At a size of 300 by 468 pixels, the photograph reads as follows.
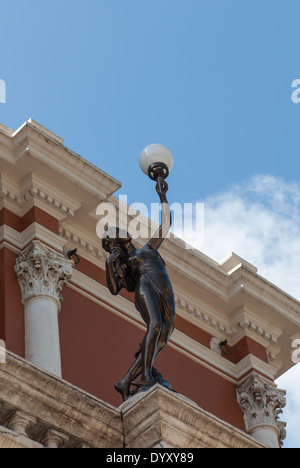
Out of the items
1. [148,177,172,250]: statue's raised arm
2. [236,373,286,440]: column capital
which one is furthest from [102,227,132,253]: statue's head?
[236,373,286,440]: column capital

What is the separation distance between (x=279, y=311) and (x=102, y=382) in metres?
4.27

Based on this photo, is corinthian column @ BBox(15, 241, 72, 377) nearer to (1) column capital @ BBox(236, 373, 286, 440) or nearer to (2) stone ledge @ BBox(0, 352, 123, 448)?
(1) column capital @ BBox(236, 373, 286, 440)

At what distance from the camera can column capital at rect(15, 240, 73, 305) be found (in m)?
14.5

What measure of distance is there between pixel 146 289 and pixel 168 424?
5.86 feet

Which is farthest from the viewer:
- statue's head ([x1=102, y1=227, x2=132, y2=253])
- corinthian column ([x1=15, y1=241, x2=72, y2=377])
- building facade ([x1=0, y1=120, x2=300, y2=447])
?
building facade ([x1=0, y1=120, x2=300, y2=447])

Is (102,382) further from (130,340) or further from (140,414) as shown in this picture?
(140,414)

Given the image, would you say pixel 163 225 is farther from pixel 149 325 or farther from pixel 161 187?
pixel 149 325

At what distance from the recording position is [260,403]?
16.9 metres

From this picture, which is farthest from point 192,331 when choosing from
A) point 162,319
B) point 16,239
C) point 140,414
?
point 140,414

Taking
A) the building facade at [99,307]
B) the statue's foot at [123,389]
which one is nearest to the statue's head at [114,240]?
the statue's foot at [123,389]

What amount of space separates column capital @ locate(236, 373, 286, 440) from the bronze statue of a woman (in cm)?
763

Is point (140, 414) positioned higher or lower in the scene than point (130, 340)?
lower

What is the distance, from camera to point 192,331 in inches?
675

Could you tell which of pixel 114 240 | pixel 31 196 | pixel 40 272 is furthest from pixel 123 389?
pixel 31 196
